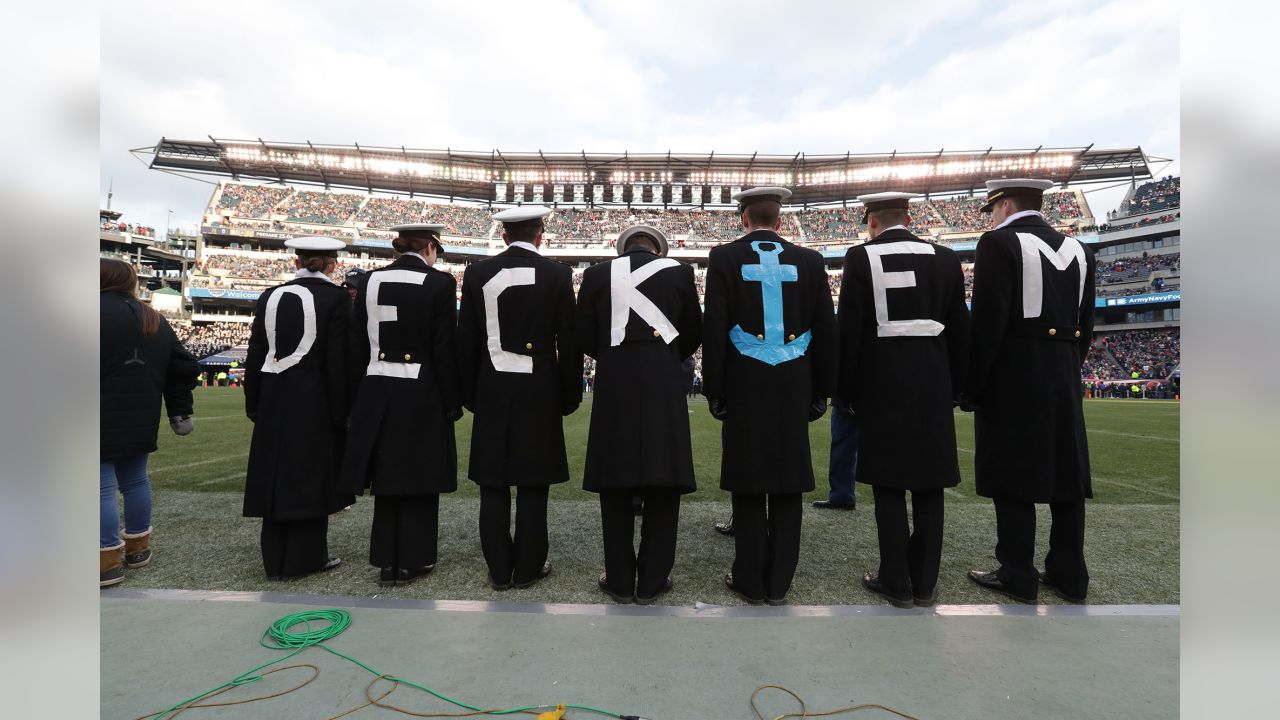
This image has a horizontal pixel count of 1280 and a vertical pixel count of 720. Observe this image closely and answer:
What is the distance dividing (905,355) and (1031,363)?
2.23 ft

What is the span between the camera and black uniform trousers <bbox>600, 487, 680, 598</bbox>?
2855 mm

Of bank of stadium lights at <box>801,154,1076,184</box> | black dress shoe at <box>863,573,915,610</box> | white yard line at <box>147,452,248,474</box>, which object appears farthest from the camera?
bank of stadium lights at <box>801,154,1076,184</box>

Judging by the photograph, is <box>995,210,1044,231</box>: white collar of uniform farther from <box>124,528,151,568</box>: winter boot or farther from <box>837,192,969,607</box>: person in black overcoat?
<box>124,528,151,568</box>: winter boot

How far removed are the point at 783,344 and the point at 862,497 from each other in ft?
10.7

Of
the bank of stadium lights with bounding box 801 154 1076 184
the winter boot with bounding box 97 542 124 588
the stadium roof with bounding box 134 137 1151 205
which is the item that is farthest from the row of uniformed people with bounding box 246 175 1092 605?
the bank of stadium lights with bounding box 801 154 1076 184

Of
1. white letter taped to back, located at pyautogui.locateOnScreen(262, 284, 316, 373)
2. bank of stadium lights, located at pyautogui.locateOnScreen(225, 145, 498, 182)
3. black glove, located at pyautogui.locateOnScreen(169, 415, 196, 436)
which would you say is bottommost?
black glove, located at pyautogui.locateOnScreen(169, 415, 196, 436)

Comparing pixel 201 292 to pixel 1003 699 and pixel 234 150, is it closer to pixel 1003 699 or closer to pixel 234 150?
pixel 234 150

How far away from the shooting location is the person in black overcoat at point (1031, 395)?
114 inches

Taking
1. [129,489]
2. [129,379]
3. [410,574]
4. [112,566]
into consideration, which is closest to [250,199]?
[129,379]

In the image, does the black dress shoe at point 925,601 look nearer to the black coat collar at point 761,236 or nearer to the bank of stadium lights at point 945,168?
the black coat collar at point 761,236

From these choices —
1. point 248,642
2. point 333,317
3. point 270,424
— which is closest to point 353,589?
point 248,642

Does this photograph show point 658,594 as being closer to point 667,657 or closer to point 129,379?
point 667,657

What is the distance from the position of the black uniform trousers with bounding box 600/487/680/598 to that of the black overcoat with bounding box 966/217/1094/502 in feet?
5.61

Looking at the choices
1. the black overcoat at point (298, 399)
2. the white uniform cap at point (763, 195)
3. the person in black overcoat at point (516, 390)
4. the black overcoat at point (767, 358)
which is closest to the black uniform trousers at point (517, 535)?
the person in black overcoat at point (516, 390)
